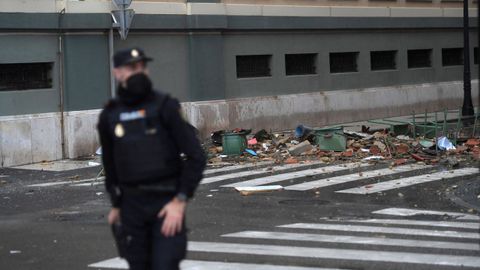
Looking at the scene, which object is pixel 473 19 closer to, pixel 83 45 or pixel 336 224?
pixel 83 45

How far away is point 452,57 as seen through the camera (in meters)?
33.1

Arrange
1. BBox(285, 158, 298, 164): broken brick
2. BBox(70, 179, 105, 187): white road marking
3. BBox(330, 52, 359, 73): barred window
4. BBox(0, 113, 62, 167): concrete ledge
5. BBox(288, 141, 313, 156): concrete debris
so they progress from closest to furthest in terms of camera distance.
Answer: BBox(70, 179, 105, 187): white road marking, BBox(285, 158, 298, 164): broken brick, BBox(0, 113, 62, 167): concrete ledge, BBox(288, 141, 313, 156): concrete debris, BBox(330, 52, 359, 73): barred window

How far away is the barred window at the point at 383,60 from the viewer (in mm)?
29297

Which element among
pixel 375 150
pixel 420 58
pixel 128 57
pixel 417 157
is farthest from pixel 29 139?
pixel 420 58

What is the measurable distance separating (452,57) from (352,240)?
25.9m

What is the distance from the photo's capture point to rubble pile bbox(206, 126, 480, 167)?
57.8ft

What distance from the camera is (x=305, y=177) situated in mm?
15094

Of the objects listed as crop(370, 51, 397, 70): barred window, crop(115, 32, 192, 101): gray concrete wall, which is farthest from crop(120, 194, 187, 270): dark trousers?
crop(370, 51, 397, 70): barred window

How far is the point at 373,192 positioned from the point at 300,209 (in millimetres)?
2104

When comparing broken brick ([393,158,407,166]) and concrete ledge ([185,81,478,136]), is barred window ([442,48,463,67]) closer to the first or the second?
concrete ledge ([185,81,478,136])

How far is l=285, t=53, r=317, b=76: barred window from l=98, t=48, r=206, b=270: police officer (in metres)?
21.5

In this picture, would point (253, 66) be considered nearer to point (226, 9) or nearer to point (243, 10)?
Answer: point (243, 10)

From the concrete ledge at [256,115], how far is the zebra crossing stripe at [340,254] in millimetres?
10909

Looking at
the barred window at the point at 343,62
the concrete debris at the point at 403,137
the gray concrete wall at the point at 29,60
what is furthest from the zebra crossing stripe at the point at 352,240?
the barred window at the point at 343,62
